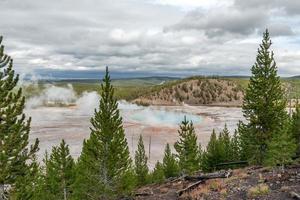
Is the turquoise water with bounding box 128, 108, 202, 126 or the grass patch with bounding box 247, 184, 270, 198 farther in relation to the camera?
the turquoise water with bounding box 128, 108, 202, 126

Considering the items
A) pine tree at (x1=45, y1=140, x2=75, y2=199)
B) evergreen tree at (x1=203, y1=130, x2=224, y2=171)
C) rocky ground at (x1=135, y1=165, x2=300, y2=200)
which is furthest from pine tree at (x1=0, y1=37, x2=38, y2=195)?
evergreen tree at (x1=203, y1=130, x2=224, y2=171)

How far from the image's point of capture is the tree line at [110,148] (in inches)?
907

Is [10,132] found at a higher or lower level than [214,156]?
higher

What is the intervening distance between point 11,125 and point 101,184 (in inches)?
570

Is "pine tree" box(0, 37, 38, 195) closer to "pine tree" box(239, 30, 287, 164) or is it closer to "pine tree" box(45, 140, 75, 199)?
"pine tree" box(45, 140, 75, 199)

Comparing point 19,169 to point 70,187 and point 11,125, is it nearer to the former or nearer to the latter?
point 11,125

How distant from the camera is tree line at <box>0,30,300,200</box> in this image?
23.0 m

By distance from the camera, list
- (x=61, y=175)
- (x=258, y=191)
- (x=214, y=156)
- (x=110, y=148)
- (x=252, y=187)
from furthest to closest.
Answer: (x=214, y=156) → (x=61, y=175) → (x=110, y=148) → (x=252, y=187) → (x=258, y=191)

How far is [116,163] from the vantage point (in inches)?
1443

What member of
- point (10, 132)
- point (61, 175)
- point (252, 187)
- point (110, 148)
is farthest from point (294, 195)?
point (61, 175)

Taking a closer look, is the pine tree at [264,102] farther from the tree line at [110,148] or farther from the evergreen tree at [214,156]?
the evergreen tree at [214,156]

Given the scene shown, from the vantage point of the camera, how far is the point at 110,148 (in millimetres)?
36312

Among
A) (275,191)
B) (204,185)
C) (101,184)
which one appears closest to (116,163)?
(101,184)

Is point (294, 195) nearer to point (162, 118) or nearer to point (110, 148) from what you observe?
point (110, 148)
